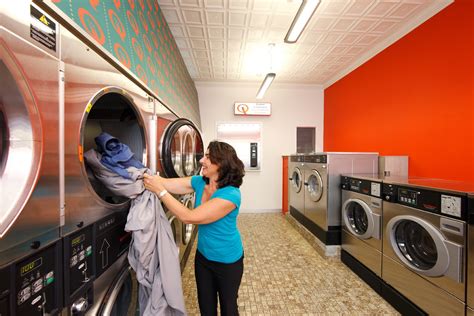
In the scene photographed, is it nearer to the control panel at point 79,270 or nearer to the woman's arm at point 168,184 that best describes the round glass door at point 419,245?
the woman's arm at point 168,184

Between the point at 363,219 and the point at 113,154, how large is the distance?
2.76m

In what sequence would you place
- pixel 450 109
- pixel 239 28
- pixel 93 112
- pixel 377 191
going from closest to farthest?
1. pixel 93 112
2. pixel 377 191
3. pixel 450 109
4. pixel 239 28

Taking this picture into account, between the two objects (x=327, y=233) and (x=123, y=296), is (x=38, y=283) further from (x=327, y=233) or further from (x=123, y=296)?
(x=327, y=233)

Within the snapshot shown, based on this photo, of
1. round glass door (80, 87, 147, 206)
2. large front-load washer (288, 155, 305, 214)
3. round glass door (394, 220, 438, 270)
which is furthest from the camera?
large front-load washer (288, 155, 305, 214)

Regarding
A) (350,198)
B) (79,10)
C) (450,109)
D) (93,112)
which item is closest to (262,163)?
(350,198)

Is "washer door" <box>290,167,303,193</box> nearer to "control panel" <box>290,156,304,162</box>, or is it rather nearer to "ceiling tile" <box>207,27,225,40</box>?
"control panel" <box>290,156,304,162</box>

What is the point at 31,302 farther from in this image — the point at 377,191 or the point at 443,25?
the point at 443,25

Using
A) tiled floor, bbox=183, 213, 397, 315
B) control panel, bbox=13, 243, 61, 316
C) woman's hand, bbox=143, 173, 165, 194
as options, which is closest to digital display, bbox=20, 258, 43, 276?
control panel, bbox=13, 243, 61, 316

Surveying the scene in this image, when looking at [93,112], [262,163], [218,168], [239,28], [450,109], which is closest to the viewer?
[93,112]

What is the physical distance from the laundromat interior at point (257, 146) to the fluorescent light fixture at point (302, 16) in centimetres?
1

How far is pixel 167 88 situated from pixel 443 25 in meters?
3.21

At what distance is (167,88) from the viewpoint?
95.0 inches

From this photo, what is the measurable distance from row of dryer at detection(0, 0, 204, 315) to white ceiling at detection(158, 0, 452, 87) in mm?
2215

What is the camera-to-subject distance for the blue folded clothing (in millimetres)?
1002
